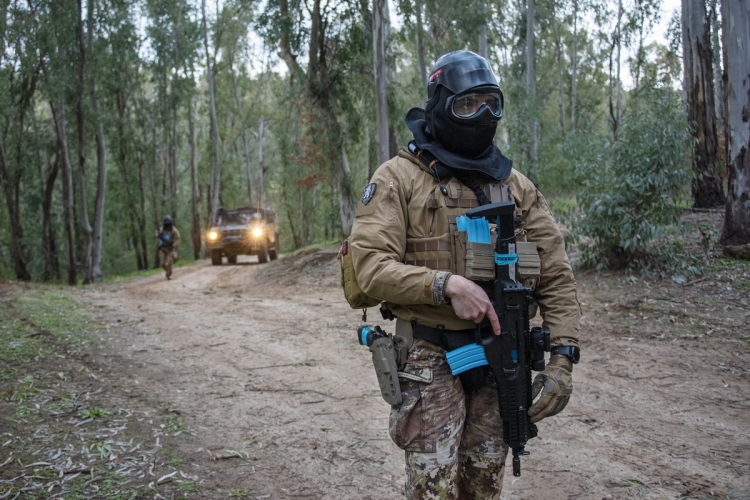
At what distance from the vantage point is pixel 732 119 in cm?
923

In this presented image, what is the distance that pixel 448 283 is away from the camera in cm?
224

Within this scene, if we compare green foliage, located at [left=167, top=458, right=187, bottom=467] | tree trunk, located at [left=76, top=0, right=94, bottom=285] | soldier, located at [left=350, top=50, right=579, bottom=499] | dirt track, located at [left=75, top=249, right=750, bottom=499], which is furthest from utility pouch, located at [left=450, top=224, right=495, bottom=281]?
tree trunk, located at [left=76, top=0, right=94, bottom=285]

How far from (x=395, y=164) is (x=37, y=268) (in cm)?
4005

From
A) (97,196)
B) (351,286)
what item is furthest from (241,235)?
(351,286)

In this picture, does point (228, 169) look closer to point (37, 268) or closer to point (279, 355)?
point (37, 268)

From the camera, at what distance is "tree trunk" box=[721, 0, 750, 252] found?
8896 millimetres

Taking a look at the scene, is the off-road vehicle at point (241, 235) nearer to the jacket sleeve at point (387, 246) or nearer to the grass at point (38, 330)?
the grass at point (38, 330)

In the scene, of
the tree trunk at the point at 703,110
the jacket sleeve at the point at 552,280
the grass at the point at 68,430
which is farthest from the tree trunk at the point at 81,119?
the jacket sleeve at the point at 552,280

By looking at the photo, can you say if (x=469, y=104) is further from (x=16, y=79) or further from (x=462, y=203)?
(x=16, y=79)

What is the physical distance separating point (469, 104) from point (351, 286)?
91 centimetres

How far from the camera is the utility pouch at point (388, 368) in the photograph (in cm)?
240

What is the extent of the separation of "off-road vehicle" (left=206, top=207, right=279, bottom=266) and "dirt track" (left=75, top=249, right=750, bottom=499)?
11686 mm

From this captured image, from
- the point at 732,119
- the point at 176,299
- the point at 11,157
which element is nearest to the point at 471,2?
the point at 732,119

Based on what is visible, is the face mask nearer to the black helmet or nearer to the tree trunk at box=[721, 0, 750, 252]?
the black helmet
